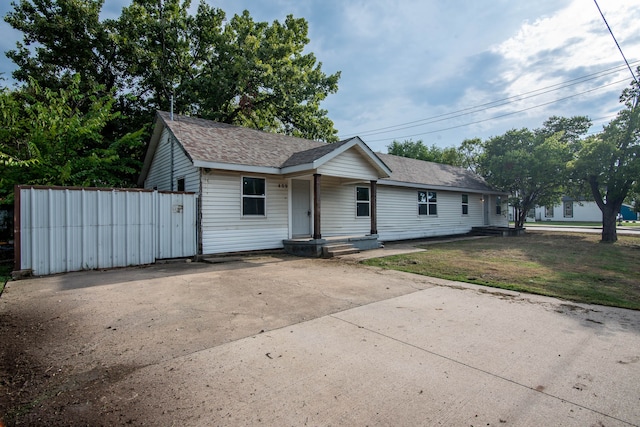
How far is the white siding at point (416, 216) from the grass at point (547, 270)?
15.7 ft

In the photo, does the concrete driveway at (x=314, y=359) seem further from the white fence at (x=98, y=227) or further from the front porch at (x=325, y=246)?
the front porch at (x=325, y=246)

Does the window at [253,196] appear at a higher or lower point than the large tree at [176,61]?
lower

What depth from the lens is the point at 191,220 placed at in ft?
32.1

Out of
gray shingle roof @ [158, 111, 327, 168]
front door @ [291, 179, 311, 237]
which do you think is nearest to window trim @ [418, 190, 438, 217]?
front door @ [291, 179, 311, 237]

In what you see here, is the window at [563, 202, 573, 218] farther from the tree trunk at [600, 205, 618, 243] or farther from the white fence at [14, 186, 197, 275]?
the white fence at [14, 186, 197, 275]

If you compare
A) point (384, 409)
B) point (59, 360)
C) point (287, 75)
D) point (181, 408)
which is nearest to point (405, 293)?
point (384, 409)

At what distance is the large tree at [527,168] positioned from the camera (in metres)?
18.5

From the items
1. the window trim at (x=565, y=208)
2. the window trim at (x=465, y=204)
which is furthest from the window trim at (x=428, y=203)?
the window trim at (x=565, y=208)

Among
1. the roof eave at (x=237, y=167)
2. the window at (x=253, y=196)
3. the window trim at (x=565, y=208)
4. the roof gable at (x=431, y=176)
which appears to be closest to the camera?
the roof eave at (x=237, y=167)

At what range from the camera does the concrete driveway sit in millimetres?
2314

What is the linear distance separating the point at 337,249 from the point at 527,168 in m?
15.0

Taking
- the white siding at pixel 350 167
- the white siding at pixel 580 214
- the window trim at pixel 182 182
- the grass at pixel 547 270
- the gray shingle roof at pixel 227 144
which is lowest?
the grass at pixel 547 270

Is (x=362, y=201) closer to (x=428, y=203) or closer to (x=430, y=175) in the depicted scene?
(x=428, y=203)

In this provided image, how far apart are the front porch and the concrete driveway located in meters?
4.91
